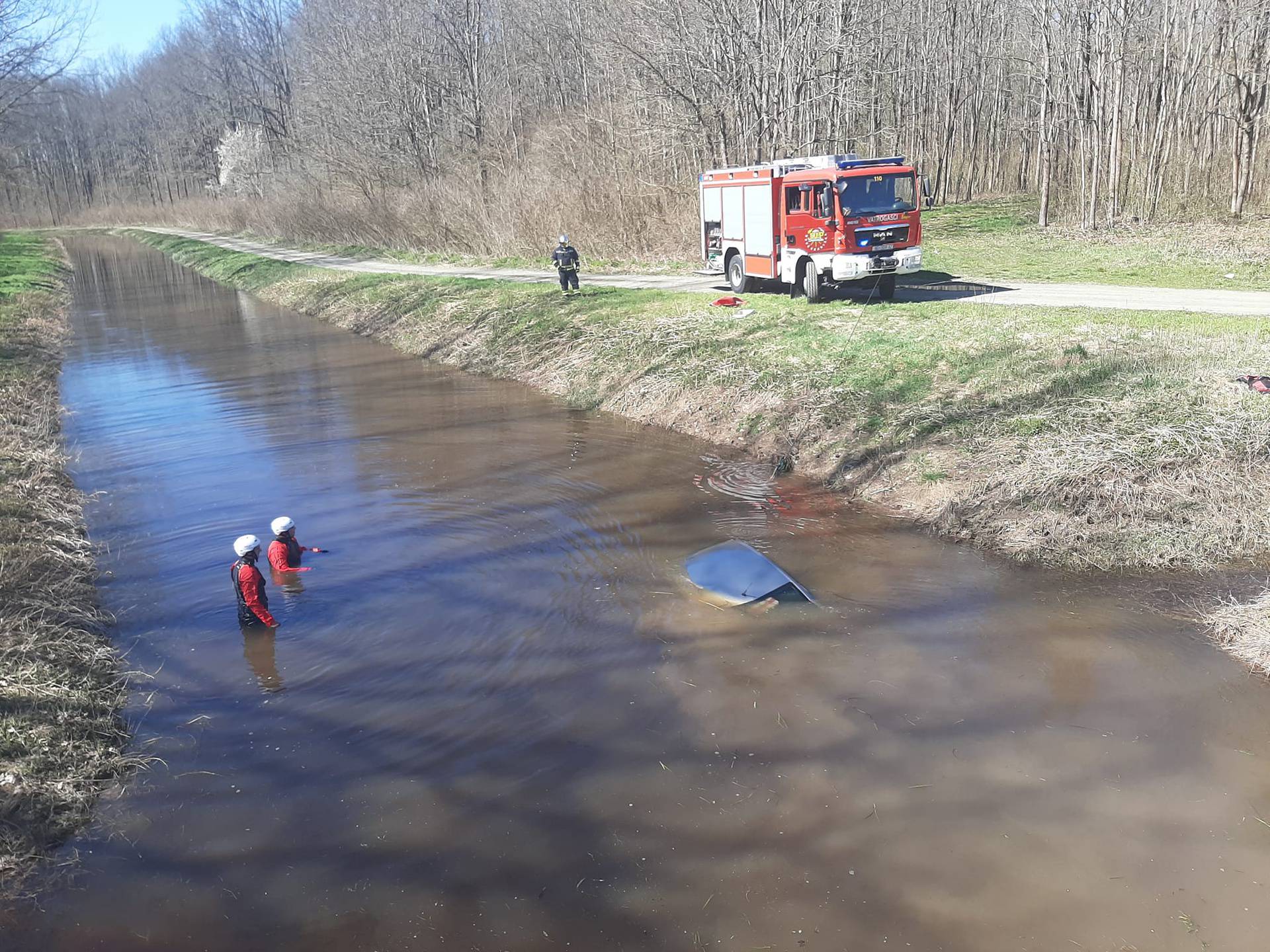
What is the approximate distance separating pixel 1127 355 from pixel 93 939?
13117 mm

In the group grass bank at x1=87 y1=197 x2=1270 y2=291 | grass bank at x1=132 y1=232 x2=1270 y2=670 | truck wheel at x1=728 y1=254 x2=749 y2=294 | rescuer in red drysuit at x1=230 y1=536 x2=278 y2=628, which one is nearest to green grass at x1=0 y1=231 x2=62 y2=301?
grass bank at x1=87 y1=197 x2=1270 y2=291

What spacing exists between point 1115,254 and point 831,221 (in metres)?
11.9

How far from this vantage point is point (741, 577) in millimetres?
9398

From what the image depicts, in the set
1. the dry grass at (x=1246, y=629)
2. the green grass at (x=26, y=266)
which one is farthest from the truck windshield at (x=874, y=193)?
the green grass at (x=26, y=266)

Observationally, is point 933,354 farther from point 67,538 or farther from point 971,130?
point 971,130

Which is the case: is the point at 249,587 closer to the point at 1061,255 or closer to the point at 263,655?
the point at 263,655

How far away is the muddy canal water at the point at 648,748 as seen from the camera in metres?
5.48

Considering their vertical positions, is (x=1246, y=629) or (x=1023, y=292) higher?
(x=1023, y=292)

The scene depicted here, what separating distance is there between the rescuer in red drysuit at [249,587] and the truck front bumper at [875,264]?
13.0m

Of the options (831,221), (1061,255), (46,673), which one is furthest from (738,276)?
(46,673)

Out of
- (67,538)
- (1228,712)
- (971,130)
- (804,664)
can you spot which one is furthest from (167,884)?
(971,130)

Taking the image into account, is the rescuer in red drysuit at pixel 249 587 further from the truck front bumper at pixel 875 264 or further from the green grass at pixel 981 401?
the truck front bumper at pixel 875 264

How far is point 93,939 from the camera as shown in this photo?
5402 mm

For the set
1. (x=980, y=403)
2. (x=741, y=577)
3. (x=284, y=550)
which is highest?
(x=980, y=403)
